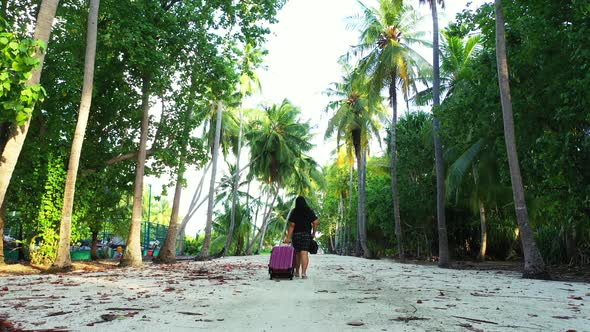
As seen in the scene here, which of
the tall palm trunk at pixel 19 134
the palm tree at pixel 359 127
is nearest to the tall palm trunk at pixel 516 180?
the tall palm trunk at pixel 19 134

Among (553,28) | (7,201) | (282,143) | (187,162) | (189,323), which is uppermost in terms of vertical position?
(282,143)

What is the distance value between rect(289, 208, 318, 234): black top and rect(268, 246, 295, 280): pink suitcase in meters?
0.43

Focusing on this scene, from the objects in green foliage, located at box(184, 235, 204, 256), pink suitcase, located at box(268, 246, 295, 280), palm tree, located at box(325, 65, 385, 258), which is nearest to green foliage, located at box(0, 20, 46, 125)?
pink suitcase, located at box(268, 246, 295, 280)

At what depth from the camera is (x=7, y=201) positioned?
12414 mm

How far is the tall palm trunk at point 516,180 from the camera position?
31.8 feet

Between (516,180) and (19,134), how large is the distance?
10.5 m

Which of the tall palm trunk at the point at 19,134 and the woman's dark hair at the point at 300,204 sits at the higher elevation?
the tall palm trunk at the point at 19,134

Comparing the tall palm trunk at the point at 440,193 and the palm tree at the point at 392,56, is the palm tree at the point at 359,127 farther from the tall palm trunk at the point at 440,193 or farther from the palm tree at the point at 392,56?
the tall palm trunk at the point at 440,193

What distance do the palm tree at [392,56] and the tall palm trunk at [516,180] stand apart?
11.0 meters

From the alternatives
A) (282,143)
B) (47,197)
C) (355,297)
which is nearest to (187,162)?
(47,197)

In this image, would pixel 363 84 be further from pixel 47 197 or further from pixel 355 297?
pixel 355 297

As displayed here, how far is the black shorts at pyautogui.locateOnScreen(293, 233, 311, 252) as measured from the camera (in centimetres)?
864

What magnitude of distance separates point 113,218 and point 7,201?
4.49m

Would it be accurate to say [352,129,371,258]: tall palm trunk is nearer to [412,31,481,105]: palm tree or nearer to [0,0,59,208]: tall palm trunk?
[412,31,481,105]: palm tree
